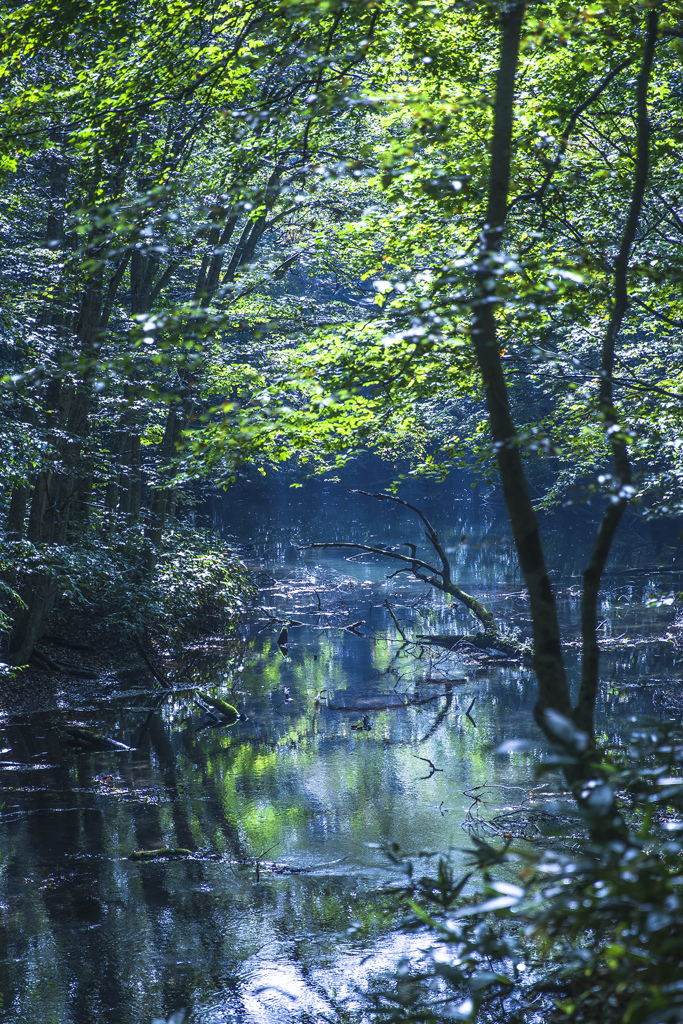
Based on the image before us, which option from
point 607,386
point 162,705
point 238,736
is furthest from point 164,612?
point 607,386

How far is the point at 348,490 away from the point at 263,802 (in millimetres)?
3684

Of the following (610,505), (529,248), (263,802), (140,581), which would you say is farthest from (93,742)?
(610,505)

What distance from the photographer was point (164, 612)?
14375 millimetres

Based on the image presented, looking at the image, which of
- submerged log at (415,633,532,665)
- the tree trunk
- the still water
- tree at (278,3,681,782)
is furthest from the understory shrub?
the tree trunk

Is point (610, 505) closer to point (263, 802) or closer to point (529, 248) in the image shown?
point (529, 248)

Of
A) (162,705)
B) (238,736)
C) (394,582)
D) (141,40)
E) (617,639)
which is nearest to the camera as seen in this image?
(141,40)

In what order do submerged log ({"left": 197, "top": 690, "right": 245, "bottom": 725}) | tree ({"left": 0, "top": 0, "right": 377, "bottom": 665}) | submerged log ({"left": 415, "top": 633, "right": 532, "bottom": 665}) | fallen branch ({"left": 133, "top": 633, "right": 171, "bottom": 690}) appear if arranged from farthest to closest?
submerged log ({"left": 415, "top": 633, "right": 532, "bottom": 665}), fallen branch ({"left": 133, "top": 633, "right": 171, "bottom": 690}), submerged log ({"left": 197, "top": 690, "right": 245, "bottom": 725}), tree ({"left": 0, "top": 0, "right": 377, "bottom": 665})

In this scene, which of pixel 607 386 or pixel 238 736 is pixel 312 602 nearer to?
pixel 238 736

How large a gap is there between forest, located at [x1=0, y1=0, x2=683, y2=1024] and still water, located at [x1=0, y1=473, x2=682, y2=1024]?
41 millimetres

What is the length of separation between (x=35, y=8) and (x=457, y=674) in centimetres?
1039

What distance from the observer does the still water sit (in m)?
5.06

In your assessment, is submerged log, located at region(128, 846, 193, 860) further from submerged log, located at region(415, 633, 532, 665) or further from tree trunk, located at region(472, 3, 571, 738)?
submerged log, located at region(415, 633, 532, 665)

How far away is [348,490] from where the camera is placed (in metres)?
9.57

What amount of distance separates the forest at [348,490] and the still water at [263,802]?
0.14 ft
